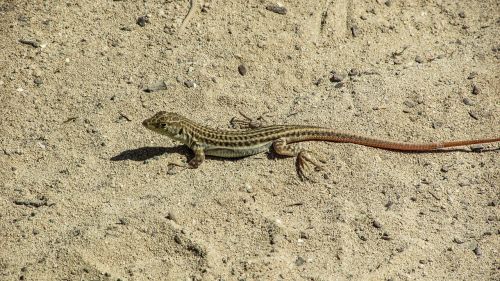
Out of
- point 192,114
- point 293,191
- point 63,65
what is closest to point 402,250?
point 293,191

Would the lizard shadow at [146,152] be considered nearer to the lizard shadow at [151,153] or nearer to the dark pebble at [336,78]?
the lizard shadow at [151,153]

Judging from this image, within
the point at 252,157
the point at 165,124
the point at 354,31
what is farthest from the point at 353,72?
the point at 165,124

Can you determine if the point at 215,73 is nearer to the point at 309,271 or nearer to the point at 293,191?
the point at 293,191

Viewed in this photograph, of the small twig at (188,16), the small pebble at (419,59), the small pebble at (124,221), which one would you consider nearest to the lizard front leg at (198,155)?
the small pebble at (124,221)

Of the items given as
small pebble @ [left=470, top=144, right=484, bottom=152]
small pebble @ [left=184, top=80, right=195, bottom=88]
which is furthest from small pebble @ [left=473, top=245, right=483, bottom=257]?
small pebble @ [left=184, top=80, right=195, bottom=88]

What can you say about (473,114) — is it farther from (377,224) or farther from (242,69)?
(242,69)

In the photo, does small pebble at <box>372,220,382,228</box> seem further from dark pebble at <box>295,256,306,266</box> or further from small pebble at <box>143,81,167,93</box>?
small pebble at <box>143,81,167,93</box>

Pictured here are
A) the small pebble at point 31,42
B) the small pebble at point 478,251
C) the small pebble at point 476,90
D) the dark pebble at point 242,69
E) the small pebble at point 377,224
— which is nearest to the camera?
the small pebble at point 478,251
